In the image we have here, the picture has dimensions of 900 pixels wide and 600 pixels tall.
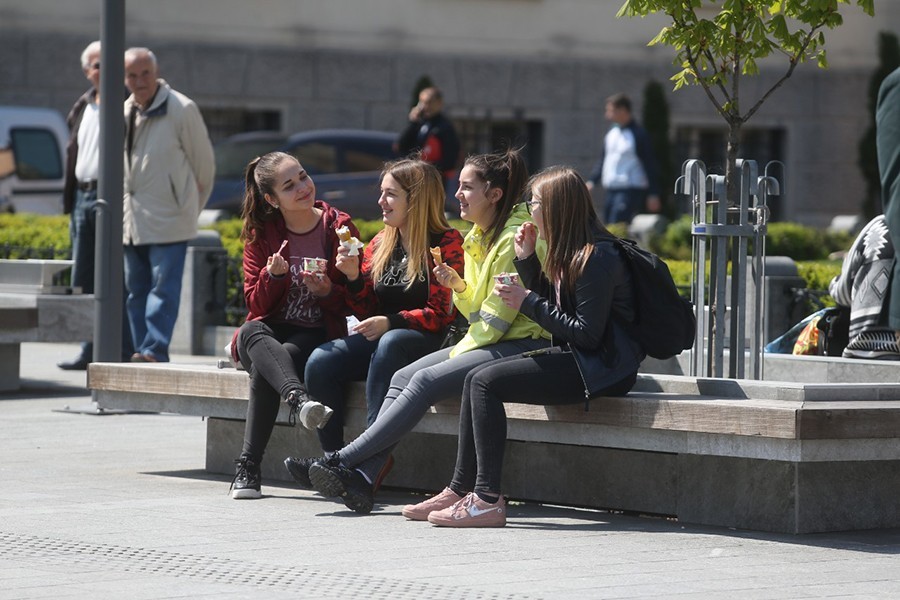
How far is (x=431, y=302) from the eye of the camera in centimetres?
773

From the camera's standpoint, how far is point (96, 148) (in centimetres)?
1199

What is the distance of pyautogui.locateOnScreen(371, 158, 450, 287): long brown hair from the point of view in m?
7.74

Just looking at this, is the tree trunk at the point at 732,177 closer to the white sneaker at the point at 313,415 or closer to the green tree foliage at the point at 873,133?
the white sneaker at the point at 313,415

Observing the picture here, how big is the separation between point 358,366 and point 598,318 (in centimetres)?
123

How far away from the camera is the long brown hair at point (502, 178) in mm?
7477

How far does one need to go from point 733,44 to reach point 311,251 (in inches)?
76.8

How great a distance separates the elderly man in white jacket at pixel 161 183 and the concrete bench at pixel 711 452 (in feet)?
12.9

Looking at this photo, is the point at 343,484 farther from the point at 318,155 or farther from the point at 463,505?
the point at 318,155

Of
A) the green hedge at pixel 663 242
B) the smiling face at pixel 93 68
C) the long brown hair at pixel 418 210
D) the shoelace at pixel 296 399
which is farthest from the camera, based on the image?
the green hedge at pixel 663 242

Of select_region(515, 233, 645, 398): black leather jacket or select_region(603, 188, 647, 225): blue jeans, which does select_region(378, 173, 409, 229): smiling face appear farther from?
select_region(603, 188, 647, 225): blue jeans

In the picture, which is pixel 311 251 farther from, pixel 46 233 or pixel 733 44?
pixel 46 233

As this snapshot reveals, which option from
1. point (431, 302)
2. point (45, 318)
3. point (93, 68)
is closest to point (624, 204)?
point (93, 68)

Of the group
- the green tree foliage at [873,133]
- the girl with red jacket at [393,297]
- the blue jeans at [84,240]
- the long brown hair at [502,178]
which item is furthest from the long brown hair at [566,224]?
the green tree foliage at [873,133]

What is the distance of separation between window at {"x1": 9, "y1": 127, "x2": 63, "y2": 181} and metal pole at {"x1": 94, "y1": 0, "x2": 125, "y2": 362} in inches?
500
